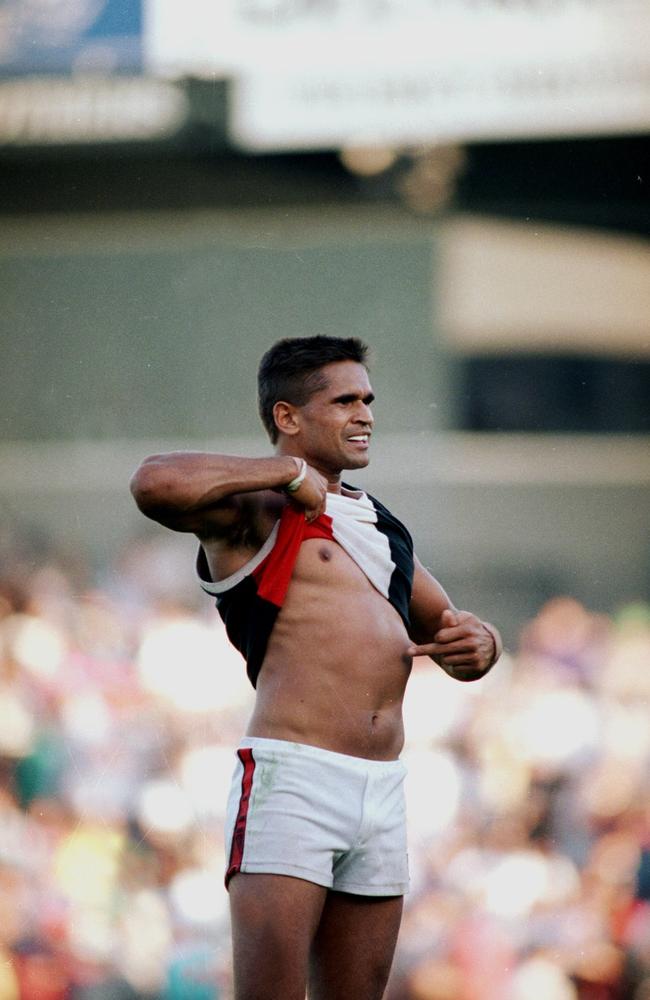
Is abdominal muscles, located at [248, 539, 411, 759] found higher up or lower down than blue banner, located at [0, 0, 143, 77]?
lower down

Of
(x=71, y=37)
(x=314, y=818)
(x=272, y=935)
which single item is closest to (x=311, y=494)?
(x=314, y=818)

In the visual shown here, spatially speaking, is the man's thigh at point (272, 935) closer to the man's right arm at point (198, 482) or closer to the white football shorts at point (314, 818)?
the white football shorts at point (314, 818)

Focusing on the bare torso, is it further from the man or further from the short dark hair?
the short dark hair

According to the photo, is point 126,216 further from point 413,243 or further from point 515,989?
point 515,989

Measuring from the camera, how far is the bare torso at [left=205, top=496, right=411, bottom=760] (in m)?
2.73

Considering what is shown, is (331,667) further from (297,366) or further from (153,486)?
(297,366)

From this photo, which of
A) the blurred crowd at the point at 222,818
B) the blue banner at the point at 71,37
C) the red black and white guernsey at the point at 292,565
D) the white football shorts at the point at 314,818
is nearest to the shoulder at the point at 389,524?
the red black and white guernsey at the point at 292,565

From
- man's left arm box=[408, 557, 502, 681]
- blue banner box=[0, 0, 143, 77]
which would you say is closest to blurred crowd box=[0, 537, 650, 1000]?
man's left arm box=[408, 557, 502, 681]

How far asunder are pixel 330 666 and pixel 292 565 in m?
0.21

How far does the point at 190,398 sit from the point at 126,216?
1.15m

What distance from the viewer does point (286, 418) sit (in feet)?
9.56

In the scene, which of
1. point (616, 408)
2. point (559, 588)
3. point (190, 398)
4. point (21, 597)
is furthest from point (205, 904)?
point (616, 408)

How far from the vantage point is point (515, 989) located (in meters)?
4.96

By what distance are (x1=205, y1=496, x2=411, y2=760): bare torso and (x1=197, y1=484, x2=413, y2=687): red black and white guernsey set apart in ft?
0.09
